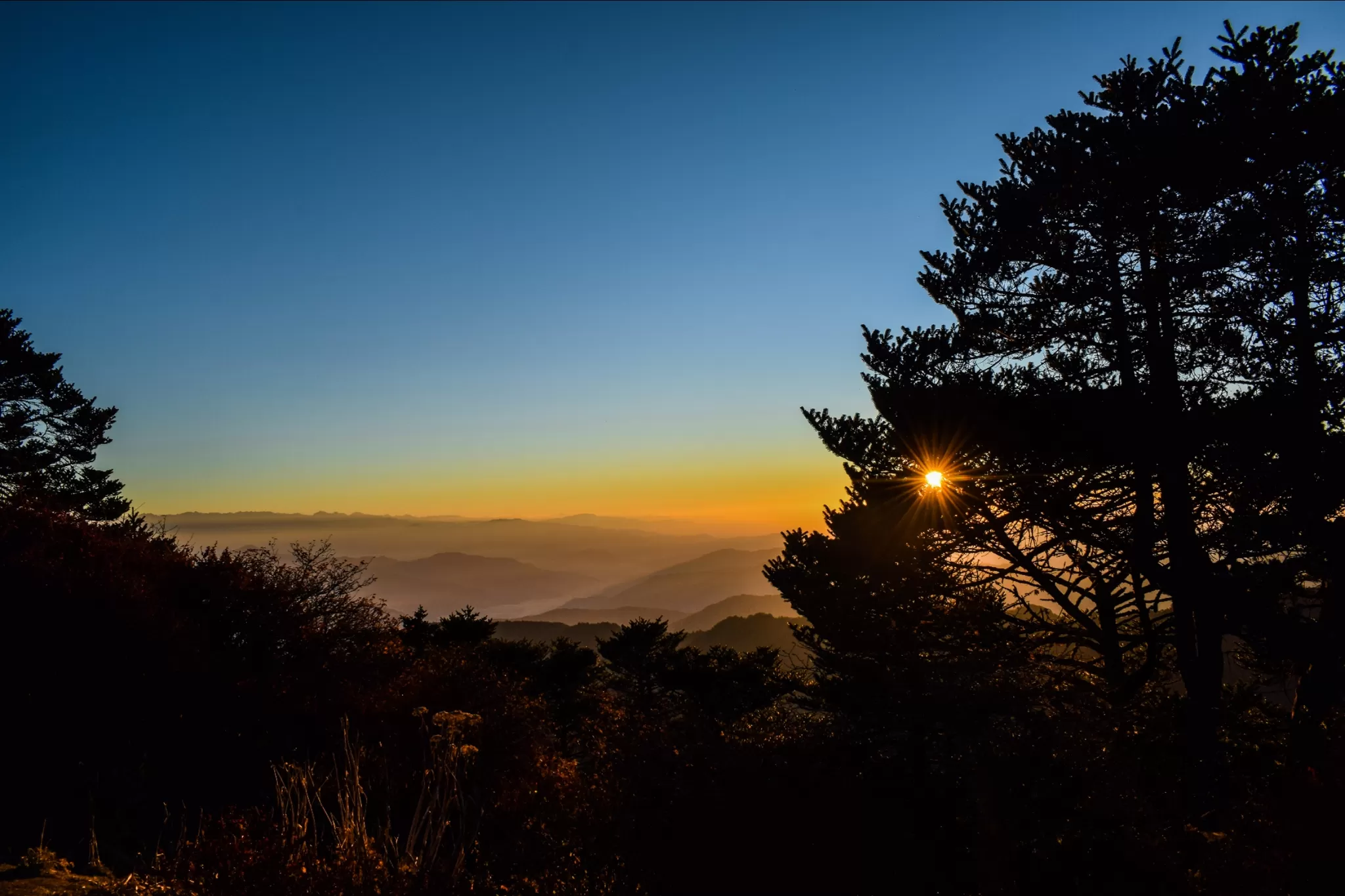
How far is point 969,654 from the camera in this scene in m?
9.40

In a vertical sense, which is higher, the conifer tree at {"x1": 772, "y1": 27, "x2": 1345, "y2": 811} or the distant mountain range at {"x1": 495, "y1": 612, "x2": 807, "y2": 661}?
the conifer tree at {"x1": 772, "y1": 27, "x2": 1345, "y2": 811}

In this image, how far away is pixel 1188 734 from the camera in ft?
31.8

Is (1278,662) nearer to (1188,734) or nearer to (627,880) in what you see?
(1188,734)

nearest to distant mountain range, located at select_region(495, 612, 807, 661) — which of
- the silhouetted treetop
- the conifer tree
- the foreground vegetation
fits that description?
the silhouetted treetop

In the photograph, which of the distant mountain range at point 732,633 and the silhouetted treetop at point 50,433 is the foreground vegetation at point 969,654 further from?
the distant mountain range at point 732,633

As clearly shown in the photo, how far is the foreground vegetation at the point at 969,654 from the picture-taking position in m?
6.19

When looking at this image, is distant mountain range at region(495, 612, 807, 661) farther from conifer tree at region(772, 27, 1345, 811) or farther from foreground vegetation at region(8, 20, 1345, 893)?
conifer tree at region(772, 27, 1345, 811)

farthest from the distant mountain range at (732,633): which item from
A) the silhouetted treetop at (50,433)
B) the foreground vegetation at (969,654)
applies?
the foreground vegetation at (969,654)

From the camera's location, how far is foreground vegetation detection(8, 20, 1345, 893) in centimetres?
619

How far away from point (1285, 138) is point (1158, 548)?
6.23 m

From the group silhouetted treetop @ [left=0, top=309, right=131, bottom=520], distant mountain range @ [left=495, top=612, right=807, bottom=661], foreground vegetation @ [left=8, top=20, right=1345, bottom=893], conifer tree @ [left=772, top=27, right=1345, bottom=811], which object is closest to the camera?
foreground vegetation @ [left=8, top=20, right=1345, bottom=893]

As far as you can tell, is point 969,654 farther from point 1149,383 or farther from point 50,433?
point 50,433

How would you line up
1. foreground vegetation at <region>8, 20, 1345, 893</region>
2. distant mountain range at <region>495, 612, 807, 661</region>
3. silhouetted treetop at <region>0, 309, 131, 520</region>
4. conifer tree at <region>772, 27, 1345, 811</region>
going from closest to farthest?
foreground vegetation at <region>8, 20, 1345, 893</region>
conifer tree at <region>772, 27, 1345, 811</region>
silhouetted treetop at <region>0, 309, 131, 520</region>
distant mountain range at <region>495, 612, 807, 661</region>

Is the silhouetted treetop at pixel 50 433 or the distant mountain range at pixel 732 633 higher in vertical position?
the silhouetted treetop at pixel 50 433
